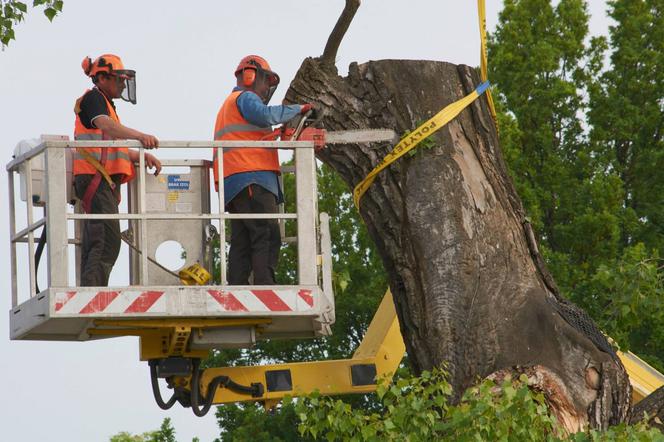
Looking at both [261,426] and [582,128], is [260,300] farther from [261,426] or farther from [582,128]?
[582,128]

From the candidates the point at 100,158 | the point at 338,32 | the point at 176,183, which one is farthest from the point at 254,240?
the point at 338,32

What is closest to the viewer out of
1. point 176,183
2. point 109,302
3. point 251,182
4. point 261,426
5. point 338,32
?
point 109,302

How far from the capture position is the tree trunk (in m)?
10.2

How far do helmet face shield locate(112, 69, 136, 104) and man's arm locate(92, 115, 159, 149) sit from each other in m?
0.40

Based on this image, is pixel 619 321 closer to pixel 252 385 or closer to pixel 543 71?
pixel 252 385

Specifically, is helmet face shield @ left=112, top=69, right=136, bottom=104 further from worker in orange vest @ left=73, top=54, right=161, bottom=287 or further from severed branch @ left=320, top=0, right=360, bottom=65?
severed branch @ left=320, top=0, right=360, bottom=65

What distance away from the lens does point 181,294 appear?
380 inches

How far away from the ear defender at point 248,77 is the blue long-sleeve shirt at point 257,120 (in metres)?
0.26

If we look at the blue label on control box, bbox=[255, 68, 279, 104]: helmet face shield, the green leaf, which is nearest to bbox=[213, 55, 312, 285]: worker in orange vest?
bbox=[255, 68, 279, 104]: helmet face shield

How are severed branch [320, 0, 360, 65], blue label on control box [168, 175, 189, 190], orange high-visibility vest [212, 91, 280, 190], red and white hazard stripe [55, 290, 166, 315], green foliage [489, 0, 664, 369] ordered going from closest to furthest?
red and white hazard stripe [55, 290, 166, 315] → orange high-visibility vest [212, 91, 280, 190] → blue label on control box [168, 175, 189, 190] → severed branch [320, 0, 360, 65] → green foliage [489, 0, 664, 369]

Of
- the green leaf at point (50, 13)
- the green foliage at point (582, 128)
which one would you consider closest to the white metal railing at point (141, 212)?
the green leaf at point (50, 13)

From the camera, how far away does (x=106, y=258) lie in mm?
10117

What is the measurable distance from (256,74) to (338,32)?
2.58ft

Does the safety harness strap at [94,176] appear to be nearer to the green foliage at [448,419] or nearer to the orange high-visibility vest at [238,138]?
the orange high-visibility vest at [238,138]
